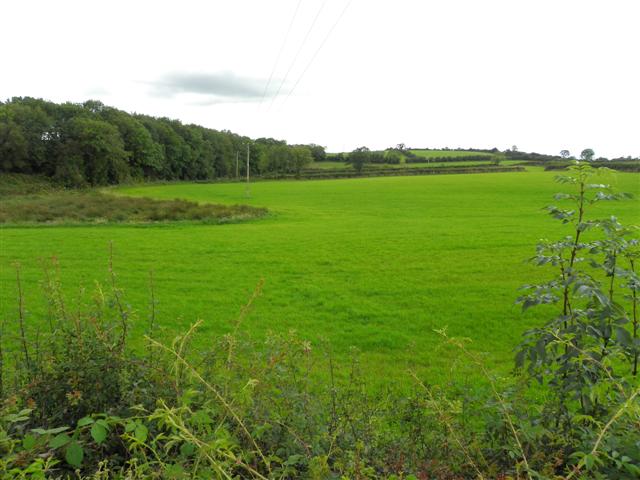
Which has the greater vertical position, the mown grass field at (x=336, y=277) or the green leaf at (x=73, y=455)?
the green leaf at (x=73, y=455)

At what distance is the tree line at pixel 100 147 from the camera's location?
261 ft

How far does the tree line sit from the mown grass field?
52786mm

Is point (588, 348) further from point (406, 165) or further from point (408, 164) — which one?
point (408, 164)

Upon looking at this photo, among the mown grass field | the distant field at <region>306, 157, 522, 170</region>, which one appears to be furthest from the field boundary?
the mown grass field

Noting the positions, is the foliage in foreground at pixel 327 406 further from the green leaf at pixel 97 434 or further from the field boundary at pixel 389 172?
the field boundary at pixel 389 172

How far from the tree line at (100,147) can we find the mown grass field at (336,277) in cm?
5279

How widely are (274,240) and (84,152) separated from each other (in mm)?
77289

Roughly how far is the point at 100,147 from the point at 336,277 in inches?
3275

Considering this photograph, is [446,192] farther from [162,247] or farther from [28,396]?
[28,396]

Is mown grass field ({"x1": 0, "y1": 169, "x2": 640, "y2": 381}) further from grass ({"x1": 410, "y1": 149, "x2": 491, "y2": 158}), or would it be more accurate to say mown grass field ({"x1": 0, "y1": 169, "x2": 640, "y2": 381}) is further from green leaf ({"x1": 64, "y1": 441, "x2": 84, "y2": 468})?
grass ({"x1": 410, "y1": 149, "x2": 491, "y2": 158})

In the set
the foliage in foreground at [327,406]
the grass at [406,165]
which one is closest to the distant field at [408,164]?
the grass at [406,165]

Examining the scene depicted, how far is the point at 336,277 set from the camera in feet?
48.3

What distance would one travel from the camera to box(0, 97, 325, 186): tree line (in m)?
79.6

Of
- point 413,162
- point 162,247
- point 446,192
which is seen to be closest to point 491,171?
point 413,162
